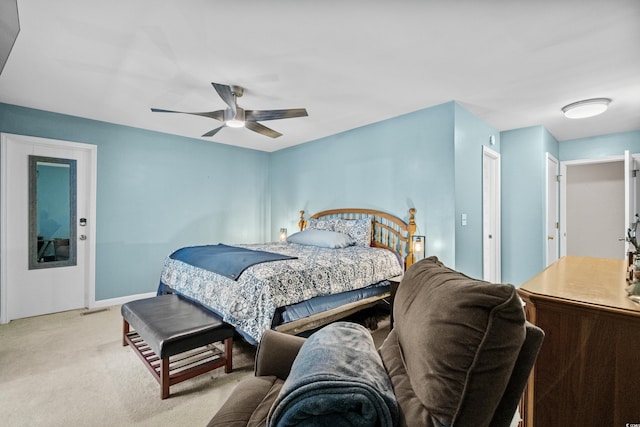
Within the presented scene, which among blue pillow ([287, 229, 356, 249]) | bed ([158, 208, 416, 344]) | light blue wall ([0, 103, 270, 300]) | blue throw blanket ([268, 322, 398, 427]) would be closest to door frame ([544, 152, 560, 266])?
bed ([158, 208, 416, 344])

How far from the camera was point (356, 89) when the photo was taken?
294 cm

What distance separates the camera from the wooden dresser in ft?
3.61

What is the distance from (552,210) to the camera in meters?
4.38

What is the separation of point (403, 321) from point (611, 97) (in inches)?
143

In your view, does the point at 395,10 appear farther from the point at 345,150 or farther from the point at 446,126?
the point at 345,150

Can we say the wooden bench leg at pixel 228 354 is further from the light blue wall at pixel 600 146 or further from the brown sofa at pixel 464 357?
the light blue wall at pixel 600 146

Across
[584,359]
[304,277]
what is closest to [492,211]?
[304,277]

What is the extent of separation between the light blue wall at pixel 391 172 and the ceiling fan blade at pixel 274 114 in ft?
4.89

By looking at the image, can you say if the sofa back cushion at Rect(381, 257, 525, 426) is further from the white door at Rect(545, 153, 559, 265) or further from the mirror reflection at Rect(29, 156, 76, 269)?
the mirror reflection at Rect(29, 156, 76, 269)

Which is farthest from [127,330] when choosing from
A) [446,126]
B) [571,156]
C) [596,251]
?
[596,251]

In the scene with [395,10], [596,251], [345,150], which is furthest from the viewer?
[596,251]

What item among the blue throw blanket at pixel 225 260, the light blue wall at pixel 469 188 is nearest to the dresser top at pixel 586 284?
the light blue wall at pixel 469 188

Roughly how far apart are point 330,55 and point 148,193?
134 inches

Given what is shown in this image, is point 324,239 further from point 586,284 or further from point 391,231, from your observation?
point 586,284
